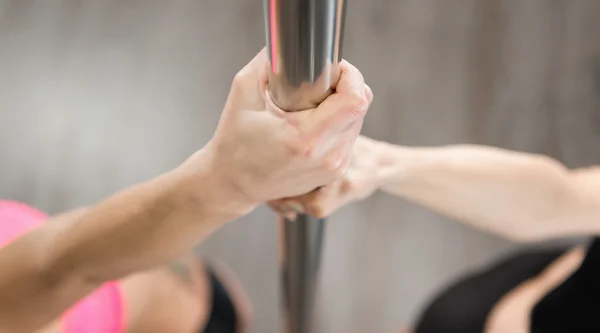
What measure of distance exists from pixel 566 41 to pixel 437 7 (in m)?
0.22

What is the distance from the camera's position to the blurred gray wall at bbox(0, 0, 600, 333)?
1072 mm

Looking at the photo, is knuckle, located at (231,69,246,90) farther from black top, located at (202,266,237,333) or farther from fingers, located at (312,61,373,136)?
black top, located at (202,266,237,333)

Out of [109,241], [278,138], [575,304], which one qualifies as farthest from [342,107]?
[575,304]

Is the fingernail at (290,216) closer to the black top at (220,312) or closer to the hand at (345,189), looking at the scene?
the hand at (345,189)

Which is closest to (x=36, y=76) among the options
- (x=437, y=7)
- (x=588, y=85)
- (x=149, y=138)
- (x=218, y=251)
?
(x=149, y=138)

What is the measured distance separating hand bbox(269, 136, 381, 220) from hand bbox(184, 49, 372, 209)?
0.02 metres

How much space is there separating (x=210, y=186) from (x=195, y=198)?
0.02 m

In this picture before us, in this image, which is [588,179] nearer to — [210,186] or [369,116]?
[210,186]

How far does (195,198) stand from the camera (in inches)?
14.6

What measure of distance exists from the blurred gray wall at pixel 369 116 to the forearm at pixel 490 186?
509mm

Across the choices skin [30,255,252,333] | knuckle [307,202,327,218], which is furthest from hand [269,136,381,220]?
skin [30,255,252,333]

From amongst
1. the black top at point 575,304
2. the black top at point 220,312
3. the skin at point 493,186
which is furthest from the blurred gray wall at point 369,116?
the skin at point 493,186

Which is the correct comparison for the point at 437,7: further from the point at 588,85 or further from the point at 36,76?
the point at 36,76

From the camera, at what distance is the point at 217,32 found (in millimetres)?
1166
